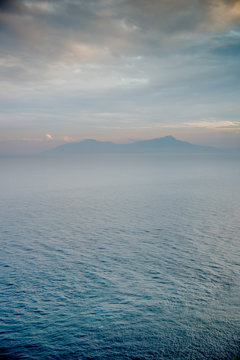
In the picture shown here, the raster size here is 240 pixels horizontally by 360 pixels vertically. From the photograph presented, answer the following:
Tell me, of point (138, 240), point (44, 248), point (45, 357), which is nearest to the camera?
point (45, 357)

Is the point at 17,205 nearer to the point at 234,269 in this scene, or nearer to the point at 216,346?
the point at 234,269

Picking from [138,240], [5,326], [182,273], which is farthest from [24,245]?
[182,273]

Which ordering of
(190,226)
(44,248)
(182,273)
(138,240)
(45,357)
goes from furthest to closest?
(190,226), (138,240), (44,248), (182,273), (45,357)

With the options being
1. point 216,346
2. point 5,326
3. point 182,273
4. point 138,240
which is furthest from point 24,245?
point 216,346

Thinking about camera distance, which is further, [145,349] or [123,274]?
[123,274]

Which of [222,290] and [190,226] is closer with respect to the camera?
[222,290]

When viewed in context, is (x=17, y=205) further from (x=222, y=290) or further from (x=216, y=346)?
(x=216, y=346)

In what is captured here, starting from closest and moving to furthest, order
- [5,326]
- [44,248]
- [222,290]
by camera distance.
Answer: [5,326] < [222,290] < [44,248]

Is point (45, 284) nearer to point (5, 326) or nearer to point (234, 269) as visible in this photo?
point (5, 326)

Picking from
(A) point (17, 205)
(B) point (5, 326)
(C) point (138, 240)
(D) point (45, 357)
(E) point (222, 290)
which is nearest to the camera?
(D) point (45, 357)
